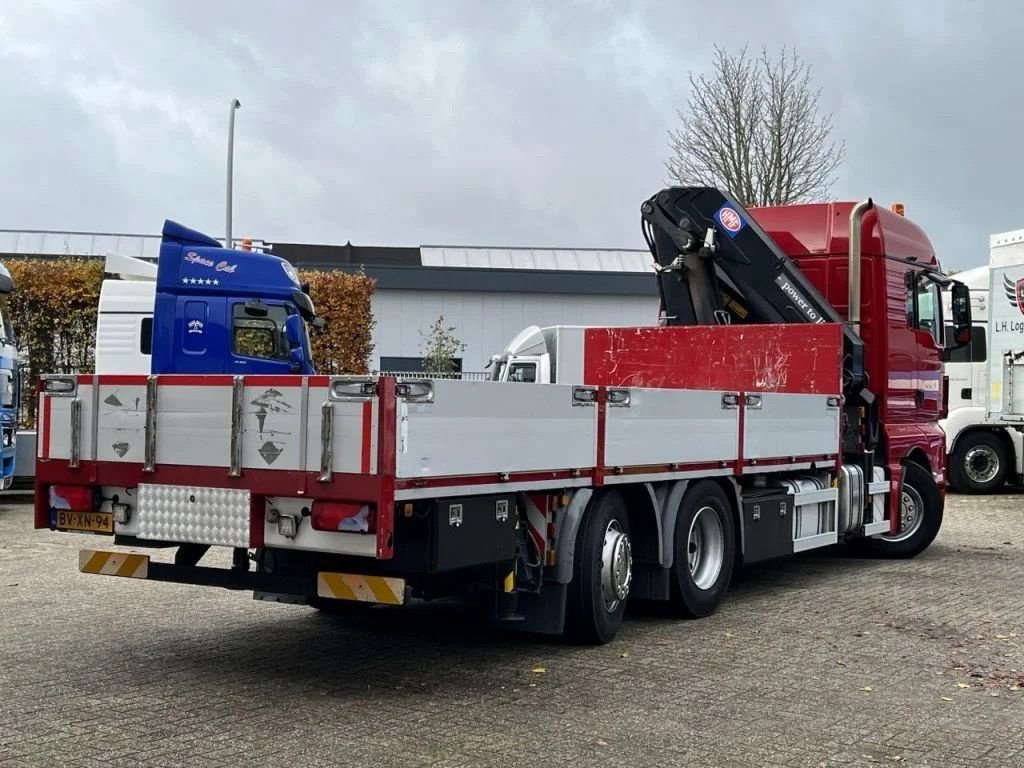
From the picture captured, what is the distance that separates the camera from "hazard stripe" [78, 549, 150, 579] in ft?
22.6

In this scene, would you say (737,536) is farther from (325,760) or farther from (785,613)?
(325,760)

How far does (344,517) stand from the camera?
591cm

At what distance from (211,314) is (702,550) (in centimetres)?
653

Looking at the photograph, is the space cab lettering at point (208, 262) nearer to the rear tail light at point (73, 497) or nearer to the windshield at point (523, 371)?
the windshield at point (523, 371)

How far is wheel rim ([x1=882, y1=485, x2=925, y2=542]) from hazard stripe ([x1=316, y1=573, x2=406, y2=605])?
304 inches

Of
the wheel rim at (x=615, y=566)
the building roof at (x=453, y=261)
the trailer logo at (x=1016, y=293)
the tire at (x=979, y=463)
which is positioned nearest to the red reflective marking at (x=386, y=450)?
the wheel rim at (x=615, y=566)

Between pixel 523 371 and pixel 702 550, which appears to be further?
pixel 523 371

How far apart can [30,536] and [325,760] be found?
9318 millimetres

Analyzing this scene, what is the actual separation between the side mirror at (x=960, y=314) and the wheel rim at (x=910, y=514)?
1.62 metres

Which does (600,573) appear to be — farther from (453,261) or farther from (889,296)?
(453,261)

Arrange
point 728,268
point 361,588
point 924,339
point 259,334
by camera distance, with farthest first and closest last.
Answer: point 259,334
point 924,339
point 728,268
point 361,588

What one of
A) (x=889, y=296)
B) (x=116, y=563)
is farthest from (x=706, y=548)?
(x=116, y=563)

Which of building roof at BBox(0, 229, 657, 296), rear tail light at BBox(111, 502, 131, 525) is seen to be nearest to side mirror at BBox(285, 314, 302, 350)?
rear tail light at BBox(111, 502, 131, 525)

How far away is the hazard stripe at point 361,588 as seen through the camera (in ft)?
20.0
